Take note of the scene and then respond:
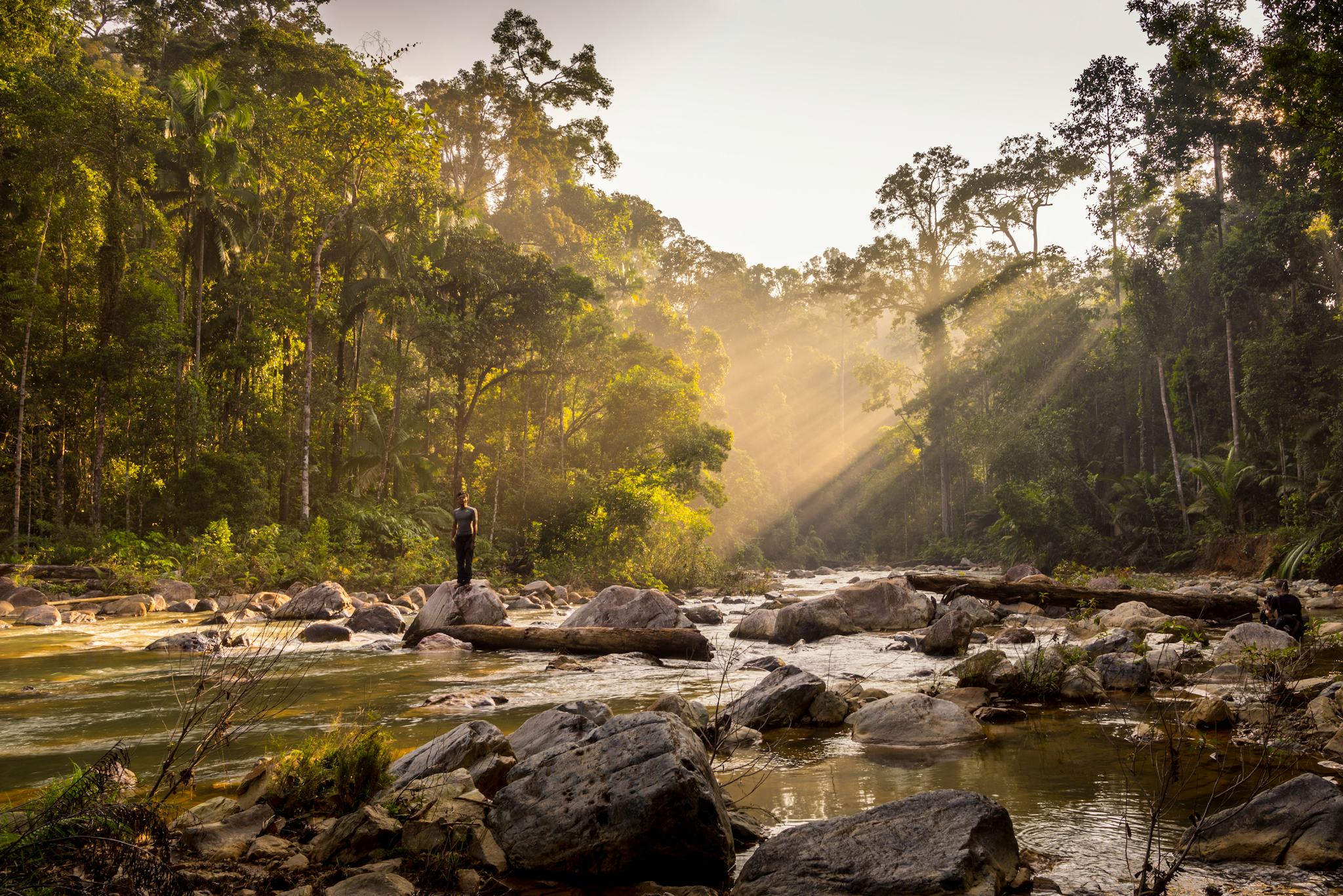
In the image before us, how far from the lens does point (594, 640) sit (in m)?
11.3

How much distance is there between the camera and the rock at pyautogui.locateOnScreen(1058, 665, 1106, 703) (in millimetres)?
7969

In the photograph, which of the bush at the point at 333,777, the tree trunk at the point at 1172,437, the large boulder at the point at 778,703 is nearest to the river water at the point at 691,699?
Result: the large boulder at the point at 778,703

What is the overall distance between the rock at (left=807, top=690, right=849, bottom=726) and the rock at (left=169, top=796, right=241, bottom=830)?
15.6 ft

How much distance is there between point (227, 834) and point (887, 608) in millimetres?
12456

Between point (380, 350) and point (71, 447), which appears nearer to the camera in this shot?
point (71, 447)

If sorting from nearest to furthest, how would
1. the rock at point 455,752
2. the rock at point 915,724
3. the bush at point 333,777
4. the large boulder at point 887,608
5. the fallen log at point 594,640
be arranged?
the bush at point 333,777, the rock at point 455,752, the rock at point 915,724, the fallen log at point 594,640, the large boulder at point 887,608

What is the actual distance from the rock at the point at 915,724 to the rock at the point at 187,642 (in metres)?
8.43

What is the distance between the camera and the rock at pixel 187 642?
1071cm

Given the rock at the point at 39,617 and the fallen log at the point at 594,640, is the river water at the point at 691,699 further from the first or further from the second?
the rock at the point at 39,617

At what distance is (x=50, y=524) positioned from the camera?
19625 millimetres

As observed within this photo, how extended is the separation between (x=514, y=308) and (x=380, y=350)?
31.3ft

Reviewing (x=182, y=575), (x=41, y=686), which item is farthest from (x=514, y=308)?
(x=41, y=686)

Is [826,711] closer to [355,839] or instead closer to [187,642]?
[355,839]

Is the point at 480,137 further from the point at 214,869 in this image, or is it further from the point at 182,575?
the point at 214,869
